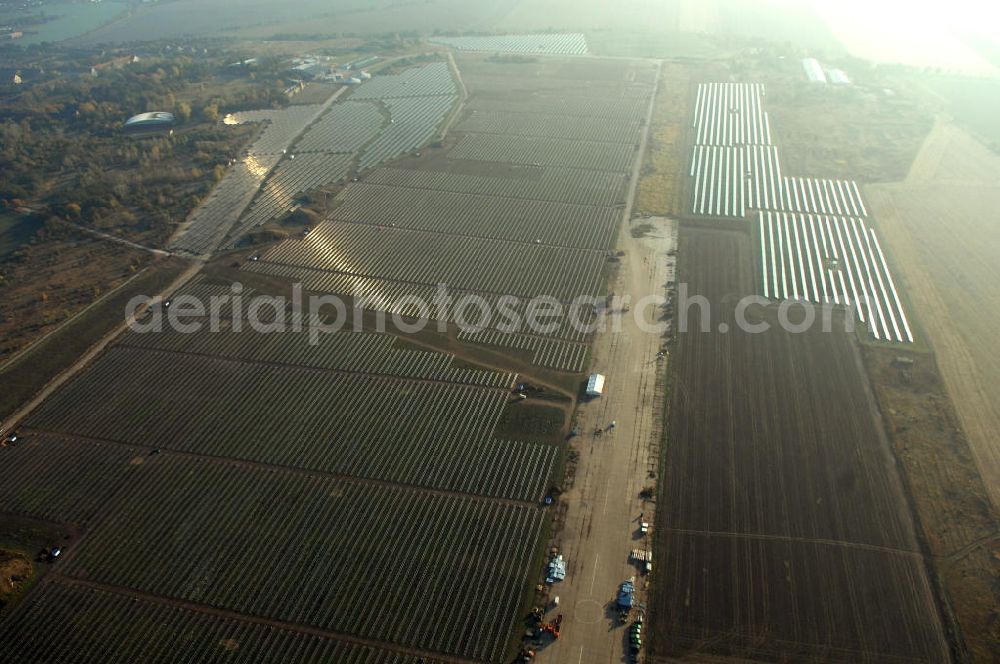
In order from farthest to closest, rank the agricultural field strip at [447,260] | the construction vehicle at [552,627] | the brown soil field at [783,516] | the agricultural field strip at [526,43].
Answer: the agricultural field strip at [526,43] < the agricultural field strip at [447,260] < the construction vehicle at [552,627] < the brown soil field at [783,516]

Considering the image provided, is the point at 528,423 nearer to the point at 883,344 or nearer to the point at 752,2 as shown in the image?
the point at 883,344

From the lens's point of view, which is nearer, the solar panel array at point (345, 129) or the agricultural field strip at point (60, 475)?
the agricultural field strip at point (60, 475)

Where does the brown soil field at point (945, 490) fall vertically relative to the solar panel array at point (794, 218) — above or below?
below

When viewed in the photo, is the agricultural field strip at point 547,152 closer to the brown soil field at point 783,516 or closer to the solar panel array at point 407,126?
the solar panel array at point 407,126

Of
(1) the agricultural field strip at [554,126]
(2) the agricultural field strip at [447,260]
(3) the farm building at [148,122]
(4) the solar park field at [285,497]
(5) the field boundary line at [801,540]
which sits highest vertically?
(3) the farm building at [148,122]

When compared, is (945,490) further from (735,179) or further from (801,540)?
(735,179)

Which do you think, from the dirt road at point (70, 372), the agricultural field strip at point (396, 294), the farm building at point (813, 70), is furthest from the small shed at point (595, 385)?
the farm building at point (813, 70)

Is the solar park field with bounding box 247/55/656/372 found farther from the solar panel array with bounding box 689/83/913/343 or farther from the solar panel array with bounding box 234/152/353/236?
the solar panel array with bounding box 689/83/913/343
